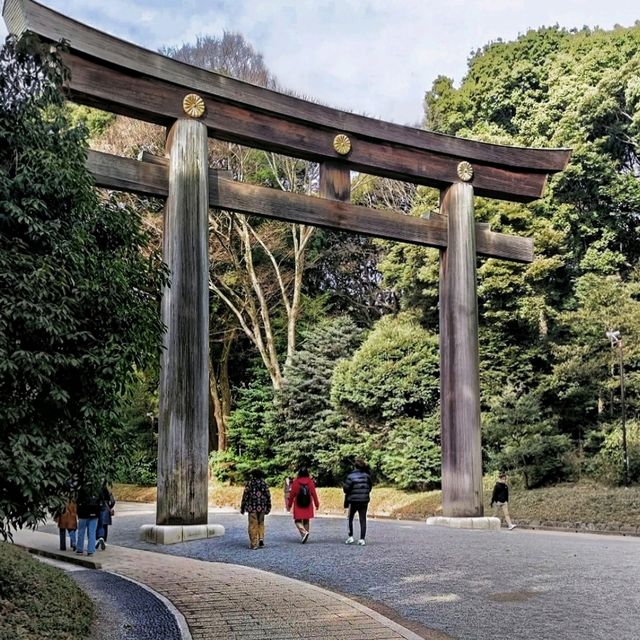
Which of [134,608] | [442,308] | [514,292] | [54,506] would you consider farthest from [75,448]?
[514,292]

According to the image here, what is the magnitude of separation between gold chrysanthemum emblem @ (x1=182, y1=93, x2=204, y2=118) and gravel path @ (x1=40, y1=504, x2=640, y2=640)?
643 centimetres

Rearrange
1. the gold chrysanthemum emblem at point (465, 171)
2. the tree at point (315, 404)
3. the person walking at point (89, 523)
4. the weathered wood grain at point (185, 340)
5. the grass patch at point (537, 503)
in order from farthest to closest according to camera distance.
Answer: the tree at point (315, 404)
the grass patch at point (537, 503)
the gold chrysanthemum emblem at point (465, 171)
the person walking at point (89, 523)
the weathered wood grain at point (185, 340)

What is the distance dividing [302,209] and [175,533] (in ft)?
18.5

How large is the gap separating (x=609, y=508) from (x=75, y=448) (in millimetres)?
15632

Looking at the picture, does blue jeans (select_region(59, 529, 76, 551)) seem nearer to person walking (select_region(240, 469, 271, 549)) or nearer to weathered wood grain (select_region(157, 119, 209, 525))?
weathered wood grain (select_region(157, 119, 209, 525))

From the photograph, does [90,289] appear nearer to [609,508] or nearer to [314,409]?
[609,508]

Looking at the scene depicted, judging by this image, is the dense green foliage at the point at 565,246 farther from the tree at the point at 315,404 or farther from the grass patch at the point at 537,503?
the tree at the point at 315,404

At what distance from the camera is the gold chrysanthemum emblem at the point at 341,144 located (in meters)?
13.2

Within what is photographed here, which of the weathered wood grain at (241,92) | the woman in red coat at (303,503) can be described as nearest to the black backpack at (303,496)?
the woman in red coat at (303,503)

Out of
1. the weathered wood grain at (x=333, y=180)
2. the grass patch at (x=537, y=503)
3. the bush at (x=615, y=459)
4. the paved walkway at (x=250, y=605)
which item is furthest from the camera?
the bush at (x=615, y=459)

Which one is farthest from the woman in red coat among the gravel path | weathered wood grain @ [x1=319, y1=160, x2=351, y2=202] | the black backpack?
weathered wood grain @ [x1=319, y1=160, x2=351, y2=202]

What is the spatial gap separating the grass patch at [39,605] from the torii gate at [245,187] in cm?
397

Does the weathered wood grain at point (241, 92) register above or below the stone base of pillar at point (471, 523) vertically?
above

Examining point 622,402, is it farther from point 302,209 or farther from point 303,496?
point 302,209
